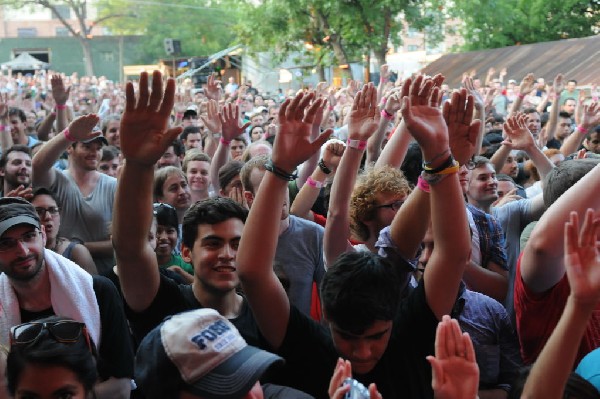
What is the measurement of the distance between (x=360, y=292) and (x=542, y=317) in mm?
697

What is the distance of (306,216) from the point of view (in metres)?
5.07

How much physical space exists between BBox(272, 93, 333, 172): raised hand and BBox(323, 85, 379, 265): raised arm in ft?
2.37

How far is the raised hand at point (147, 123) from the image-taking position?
267cm

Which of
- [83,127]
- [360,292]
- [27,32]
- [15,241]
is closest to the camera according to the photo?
[360,292]

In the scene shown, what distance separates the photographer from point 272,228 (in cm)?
277

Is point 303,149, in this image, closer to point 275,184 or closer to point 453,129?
point 275,184

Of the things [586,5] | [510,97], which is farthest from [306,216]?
[586,5]

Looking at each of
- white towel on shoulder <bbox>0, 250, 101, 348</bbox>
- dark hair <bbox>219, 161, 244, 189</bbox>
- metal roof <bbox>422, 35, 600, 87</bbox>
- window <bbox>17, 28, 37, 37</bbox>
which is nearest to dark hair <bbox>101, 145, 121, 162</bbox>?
dark hair <bbox>219, 161, 244, 189</bbox>

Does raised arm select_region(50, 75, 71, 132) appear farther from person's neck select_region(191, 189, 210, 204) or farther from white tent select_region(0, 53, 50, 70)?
white tent select_region(0, 53, 50, 70)

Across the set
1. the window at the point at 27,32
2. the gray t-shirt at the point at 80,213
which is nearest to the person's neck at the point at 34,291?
the gray t-shirt at the point at 80,213

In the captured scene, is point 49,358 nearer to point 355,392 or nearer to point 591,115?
point 355,392

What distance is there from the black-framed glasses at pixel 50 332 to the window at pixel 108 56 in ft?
182

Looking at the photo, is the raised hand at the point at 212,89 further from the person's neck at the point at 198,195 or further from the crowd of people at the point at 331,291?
the crowd of people at the point at 331,291

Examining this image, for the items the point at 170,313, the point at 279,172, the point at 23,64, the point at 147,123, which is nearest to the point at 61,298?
the point at 170,313
